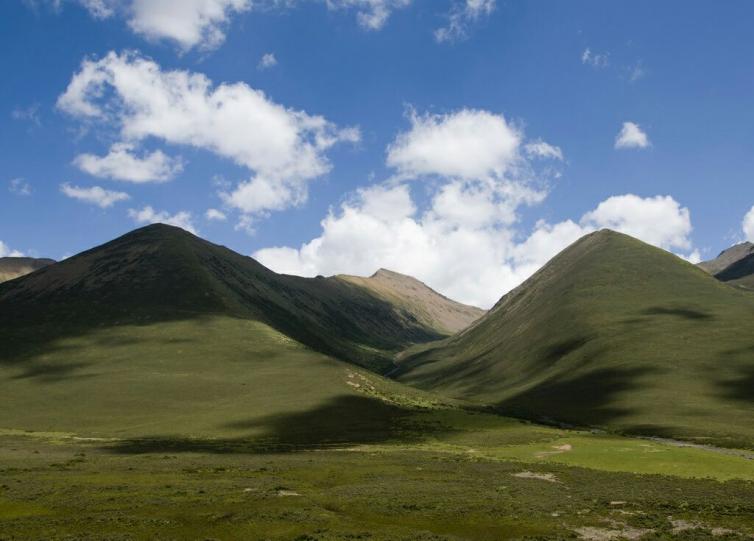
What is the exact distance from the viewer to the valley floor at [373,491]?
48.7 m

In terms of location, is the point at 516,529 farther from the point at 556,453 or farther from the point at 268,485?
the point at 556,453

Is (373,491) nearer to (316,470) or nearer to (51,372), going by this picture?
(316,470)

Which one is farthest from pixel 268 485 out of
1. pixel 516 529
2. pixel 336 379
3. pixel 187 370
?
pixel 187 370

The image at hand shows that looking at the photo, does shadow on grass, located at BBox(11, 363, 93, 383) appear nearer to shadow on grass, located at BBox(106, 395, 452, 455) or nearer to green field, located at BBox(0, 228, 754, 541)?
green field, located at BBox(0, 228, 754, 541)

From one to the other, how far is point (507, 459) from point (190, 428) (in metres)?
64.6

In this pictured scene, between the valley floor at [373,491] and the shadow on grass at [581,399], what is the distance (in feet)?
112

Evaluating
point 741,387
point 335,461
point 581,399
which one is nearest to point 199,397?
point 335,461

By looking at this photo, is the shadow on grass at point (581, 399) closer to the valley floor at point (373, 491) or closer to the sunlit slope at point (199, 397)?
the sunlit slope at point (199, 397)

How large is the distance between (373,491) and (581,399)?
345ft

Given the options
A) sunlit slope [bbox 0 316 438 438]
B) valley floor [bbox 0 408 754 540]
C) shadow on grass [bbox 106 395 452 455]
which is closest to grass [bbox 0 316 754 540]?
valley floor [bbox 0 408 754 540]

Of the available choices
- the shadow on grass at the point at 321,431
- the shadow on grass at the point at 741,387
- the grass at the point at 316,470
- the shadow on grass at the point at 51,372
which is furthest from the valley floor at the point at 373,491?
the shadow on grass at the point at 51,372

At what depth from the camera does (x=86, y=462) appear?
82.1 m

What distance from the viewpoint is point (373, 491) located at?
63.6 meters

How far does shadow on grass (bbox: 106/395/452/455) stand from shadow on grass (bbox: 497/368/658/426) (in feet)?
103
